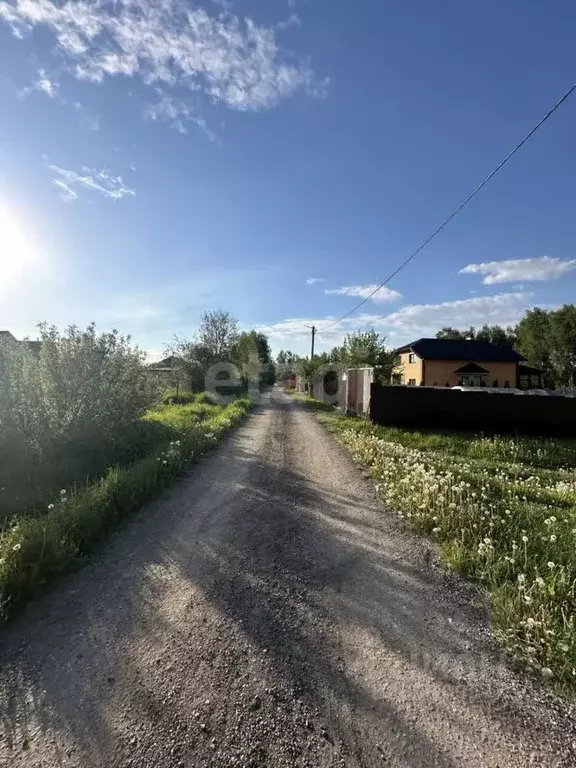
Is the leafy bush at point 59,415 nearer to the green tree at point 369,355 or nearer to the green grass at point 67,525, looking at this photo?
the green grass at point 67,525

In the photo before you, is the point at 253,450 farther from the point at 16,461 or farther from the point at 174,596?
the point at 174,596

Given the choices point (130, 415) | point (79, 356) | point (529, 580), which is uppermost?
point (79, 356)

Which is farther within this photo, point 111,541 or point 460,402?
point 460,402

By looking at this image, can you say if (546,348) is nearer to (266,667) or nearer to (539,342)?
(539,342)

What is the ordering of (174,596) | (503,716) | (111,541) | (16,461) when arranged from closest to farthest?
(503,716)
(174,596)
(111,541)
(16,461)

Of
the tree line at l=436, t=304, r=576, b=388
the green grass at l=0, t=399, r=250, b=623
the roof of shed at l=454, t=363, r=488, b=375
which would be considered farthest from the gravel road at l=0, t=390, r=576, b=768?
the tree line at l=436, t=304, r=576, b=388

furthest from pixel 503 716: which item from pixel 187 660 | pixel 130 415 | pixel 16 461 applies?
pixel 130 415

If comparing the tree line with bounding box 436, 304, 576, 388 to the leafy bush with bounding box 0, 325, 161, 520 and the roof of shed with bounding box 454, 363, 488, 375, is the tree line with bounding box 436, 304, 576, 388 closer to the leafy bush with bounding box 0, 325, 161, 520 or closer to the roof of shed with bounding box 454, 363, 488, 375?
the roof of shed with bounding box 454, 363, 488, 375

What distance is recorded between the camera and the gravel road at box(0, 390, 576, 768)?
6.03 feet

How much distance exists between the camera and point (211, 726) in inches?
75.8

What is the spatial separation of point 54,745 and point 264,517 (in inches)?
124

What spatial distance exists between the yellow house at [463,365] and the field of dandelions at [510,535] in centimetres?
2703

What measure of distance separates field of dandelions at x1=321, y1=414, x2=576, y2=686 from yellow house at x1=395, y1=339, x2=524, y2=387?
88.7 ft

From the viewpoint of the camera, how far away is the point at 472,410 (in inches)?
510
